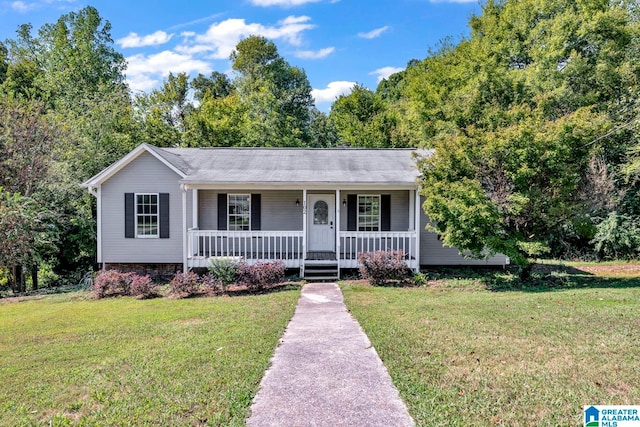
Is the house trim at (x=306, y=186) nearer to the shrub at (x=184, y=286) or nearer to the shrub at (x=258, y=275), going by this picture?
the shrub at (x=258, y=275)

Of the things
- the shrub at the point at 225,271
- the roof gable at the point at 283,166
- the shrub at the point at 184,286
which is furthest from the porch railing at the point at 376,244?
the shrub at the point at 184,286

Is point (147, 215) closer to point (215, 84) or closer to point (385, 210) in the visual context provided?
point (385, 210)

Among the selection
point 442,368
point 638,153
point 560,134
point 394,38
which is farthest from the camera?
point 394,38

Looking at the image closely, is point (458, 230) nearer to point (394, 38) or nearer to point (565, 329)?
point (565, 329)

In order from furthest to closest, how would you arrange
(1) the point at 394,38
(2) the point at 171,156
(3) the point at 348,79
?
(3) the point at 348,79, (1) the point at 394,38, (2) the point at 171,156

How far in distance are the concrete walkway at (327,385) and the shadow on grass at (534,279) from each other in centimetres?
605

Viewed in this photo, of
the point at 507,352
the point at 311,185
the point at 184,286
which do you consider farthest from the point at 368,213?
the point at 507,352

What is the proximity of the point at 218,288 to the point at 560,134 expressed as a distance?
9.64 meters

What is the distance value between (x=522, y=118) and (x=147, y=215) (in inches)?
471

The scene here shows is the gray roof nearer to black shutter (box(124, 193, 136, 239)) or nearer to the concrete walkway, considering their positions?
black shutter (box(124, 193, 136, 239))

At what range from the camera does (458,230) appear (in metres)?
10.0

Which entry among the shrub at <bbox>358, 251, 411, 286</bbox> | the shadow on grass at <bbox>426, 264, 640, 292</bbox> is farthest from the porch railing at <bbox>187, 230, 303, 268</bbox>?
the shadow on grass at <bbox>426, 264, 640, 292</bbox>

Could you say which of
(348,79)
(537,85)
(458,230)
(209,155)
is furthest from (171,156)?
(348,79)

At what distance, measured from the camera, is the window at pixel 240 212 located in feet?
42.9
